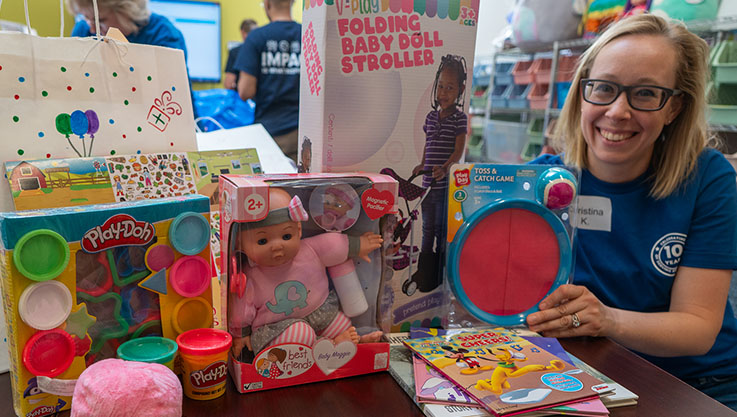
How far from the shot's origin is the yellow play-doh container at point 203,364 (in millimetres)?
601

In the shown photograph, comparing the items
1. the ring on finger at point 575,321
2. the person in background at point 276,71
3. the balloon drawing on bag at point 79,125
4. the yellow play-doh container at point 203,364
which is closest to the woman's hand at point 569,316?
the ring on finger at point 575,321

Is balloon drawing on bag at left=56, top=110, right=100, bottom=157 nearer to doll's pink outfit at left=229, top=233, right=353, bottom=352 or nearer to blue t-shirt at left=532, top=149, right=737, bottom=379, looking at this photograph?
doll's pink outfit at left=229, top=233, right=353, bottom=352

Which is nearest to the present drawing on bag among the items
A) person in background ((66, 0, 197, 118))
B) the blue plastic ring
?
the blue plastic ring

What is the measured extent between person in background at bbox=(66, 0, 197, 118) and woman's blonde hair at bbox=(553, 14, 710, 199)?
1.47m

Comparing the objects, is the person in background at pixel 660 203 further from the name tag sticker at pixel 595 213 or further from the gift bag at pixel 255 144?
the gift bag at pixel 255 144

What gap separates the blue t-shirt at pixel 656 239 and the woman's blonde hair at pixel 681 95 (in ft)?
0.10

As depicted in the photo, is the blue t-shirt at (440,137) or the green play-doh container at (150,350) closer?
the green play-doh container at (150,350)

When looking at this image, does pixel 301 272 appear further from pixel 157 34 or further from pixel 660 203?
pixel 157 34

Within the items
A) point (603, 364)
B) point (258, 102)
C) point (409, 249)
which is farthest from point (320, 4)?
point (258, 102)

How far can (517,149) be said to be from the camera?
394cm

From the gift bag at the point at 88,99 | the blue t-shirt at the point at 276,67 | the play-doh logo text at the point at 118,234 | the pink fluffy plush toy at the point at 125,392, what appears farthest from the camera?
the blue t-shirt at the point at 276,67

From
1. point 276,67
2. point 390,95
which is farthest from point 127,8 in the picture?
point 390,95

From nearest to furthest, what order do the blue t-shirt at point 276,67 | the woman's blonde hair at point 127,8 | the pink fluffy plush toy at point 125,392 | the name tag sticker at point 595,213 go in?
the pink fluffy plush toy at point 125,392
the name tag sticker at point 595,213
the woman's blonde hair at point 127,8
the blue t-shirt at point 276,67

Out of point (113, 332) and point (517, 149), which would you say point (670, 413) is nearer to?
point (113, 332)
